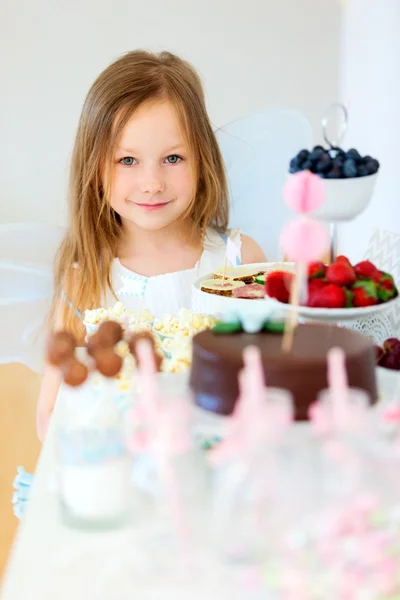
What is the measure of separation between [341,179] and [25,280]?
1.34 m

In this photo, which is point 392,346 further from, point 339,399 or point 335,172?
point 339,399

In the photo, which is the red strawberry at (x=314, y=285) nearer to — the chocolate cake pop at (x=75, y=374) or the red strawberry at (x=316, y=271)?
the red strawberry at (x=316, y=271)

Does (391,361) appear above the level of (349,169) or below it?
below

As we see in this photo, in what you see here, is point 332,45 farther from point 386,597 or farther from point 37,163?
point 386,597

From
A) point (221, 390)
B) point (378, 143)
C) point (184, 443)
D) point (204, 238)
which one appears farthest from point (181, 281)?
point (184, 443)

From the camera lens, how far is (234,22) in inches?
117

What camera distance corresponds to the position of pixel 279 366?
88 centimetres

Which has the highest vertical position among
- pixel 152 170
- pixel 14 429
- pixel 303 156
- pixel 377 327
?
pixel 303 156

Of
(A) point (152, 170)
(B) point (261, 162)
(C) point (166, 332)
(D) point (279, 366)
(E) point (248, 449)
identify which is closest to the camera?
(E) point (248, 449)

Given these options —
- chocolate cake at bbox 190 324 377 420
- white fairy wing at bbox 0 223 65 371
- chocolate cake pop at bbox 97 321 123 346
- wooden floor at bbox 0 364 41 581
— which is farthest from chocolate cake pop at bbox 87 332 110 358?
wooden floor at bbox 0 364 41 581

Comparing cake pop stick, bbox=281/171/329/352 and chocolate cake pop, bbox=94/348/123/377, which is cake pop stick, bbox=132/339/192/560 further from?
cake pop stick, bbox=281/171/329/352

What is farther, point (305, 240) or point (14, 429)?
point (14, 429)

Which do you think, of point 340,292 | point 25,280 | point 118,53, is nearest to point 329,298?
point 340,292

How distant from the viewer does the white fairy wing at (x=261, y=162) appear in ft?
8.09
